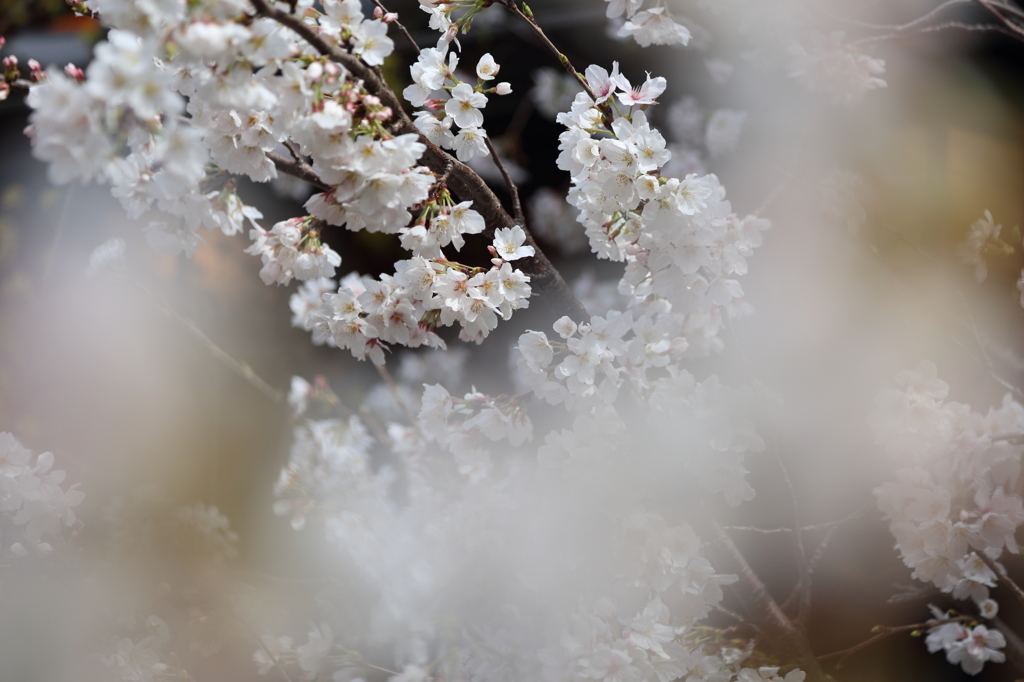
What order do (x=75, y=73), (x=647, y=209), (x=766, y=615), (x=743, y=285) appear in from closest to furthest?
(x=75, y=73) < (x=647, y=209) < (x=766, y=615) < (x=743, y=285)

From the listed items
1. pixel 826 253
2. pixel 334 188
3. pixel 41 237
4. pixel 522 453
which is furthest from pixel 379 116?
pixel 41 237

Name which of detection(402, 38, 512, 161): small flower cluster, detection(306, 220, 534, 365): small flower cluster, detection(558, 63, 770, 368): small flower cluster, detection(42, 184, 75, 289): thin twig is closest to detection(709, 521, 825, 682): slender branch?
detection(558, 63, 770, 368): small flower cluster

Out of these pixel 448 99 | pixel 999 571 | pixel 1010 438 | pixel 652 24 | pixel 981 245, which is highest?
pixel 652 24

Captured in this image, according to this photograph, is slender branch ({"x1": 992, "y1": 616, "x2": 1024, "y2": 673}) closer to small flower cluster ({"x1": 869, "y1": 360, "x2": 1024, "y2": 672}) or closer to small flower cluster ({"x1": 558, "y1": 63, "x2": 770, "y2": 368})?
small flower cluster ({"x1": 869, "y1": 360, "x2": 1024, "y2": 672})

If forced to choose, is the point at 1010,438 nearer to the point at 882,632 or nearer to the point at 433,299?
the point at 882,632

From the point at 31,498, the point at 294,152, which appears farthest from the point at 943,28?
the point at 31,498

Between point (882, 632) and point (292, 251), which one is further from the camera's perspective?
point (882, 632)

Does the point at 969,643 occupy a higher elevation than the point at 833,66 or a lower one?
lower
